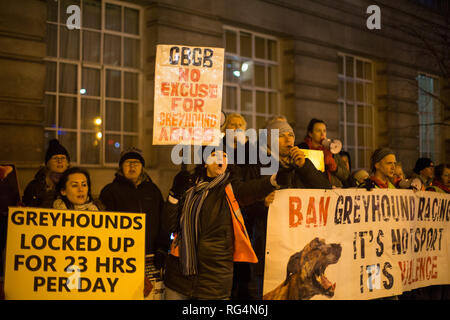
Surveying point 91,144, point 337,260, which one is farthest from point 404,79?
point 337,260

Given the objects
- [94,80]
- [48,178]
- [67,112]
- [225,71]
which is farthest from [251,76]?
[48,178]

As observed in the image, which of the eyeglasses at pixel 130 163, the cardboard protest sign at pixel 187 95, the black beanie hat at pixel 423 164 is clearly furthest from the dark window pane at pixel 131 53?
the black beanie hat at pixel 423 164

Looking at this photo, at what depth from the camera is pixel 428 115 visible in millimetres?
15344

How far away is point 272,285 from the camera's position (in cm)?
467

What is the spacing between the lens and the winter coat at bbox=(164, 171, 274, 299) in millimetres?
4258

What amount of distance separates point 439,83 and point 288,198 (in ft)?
41.0

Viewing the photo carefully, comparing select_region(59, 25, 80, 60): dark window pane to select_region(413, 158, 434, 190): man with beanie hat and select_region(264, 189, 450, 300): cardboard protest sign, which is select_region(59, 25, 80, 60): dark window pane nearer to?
select_region(264, 189, 450, 300): cardboard protest sign

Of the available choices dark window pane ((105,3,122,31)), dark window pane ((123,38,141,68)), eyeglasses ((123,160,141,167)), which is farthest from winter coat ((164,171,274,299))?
dark window pane ((105,3,122,31))

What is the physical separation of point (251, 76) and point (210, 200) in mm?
6886

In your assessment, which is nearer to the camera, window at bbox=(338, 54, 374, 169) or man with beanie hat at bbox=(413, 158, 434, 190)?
man with beanie hat at bbox=(413, 158, 434, 190)

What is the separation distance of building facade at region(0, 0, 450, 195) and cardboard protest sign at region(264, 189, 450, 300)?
14.5ft

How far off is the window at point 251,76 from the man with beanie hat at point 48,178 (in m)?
4.94

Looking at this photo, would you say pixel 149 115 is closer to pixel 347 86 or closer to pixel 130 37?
pixel 130 37

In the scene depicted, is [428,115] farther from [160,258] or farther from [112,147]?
[160,258]
